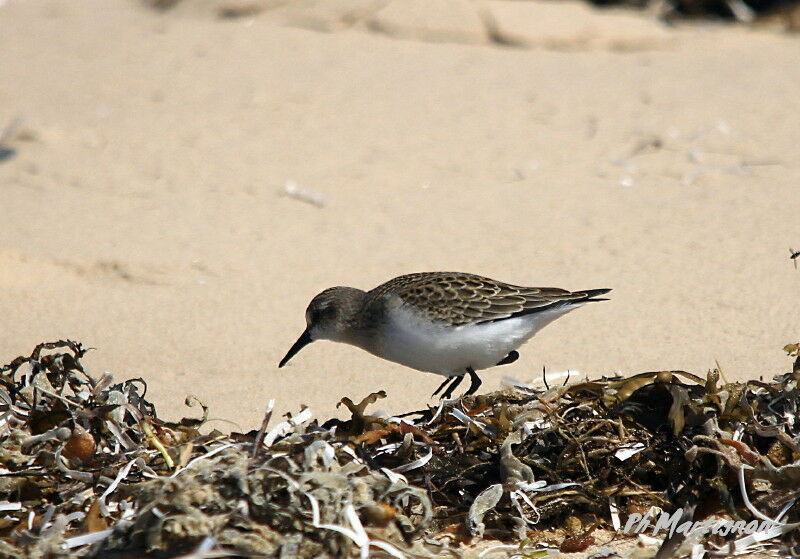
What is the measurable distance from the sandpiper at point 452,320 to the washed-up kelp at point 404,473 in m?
0.61

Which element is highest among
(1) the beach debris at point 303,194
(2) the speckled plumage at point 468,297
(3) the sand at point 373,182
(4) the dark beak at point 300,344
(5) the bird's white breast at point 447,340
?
(2) the speckled plumage at point 468,297

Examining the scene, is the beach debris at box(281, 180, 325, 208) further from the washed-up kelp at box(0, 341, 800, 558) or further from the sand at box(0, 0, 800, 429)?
the washed-up kelp at box(0, 341, 800, 558)

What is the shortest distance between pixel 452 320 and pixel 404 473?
112 centimetres

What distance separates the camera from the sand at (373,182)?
19.9 ft

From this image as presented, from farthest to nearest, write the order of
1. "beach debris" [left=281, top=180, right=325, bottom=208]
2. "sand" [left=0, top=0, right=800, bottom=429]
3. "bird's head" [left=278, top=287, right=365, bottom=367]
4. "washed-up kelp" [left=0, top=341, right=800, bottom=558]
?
"beach debris" [left=281, top=180, right=325, bottom=208]
"sand" [left=0, top=0, right=800, bottom=429]
"bird's head" [left=278, top=287, right=365, bottom=367]
"washed-up kelp" [left=0, top=341, right=800, bottom=558]

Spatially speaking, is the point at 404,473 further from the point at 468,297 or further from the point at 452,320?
the point at 468,297

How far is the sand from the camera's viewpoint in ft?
19.9

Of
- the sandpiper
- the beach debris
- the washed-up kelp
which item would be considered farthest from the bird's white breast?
the beach debris

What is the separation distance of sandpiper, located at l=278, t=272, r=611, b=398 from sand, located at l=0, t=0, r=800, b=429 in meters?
0.32

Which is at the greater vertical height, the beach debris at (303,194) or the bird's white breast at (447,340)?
the bird's white breast at (447,340)

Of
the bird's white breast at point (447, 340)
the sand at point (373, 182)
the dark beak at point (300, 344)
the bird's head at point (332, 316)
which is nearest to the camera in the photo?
the bird's white breast at point (447, 340)

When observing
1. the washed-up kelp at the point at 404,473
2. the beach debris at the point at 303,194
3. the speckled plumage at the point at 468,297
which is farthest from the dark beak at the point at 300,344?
the beach debris at the point at 303,194

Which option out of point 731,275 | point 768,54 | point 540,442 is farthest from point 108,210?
point 768,54

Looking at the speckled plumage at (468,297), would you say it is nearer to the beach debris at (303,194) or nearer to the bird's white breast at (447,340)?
the bird's white breast at (447,340)
